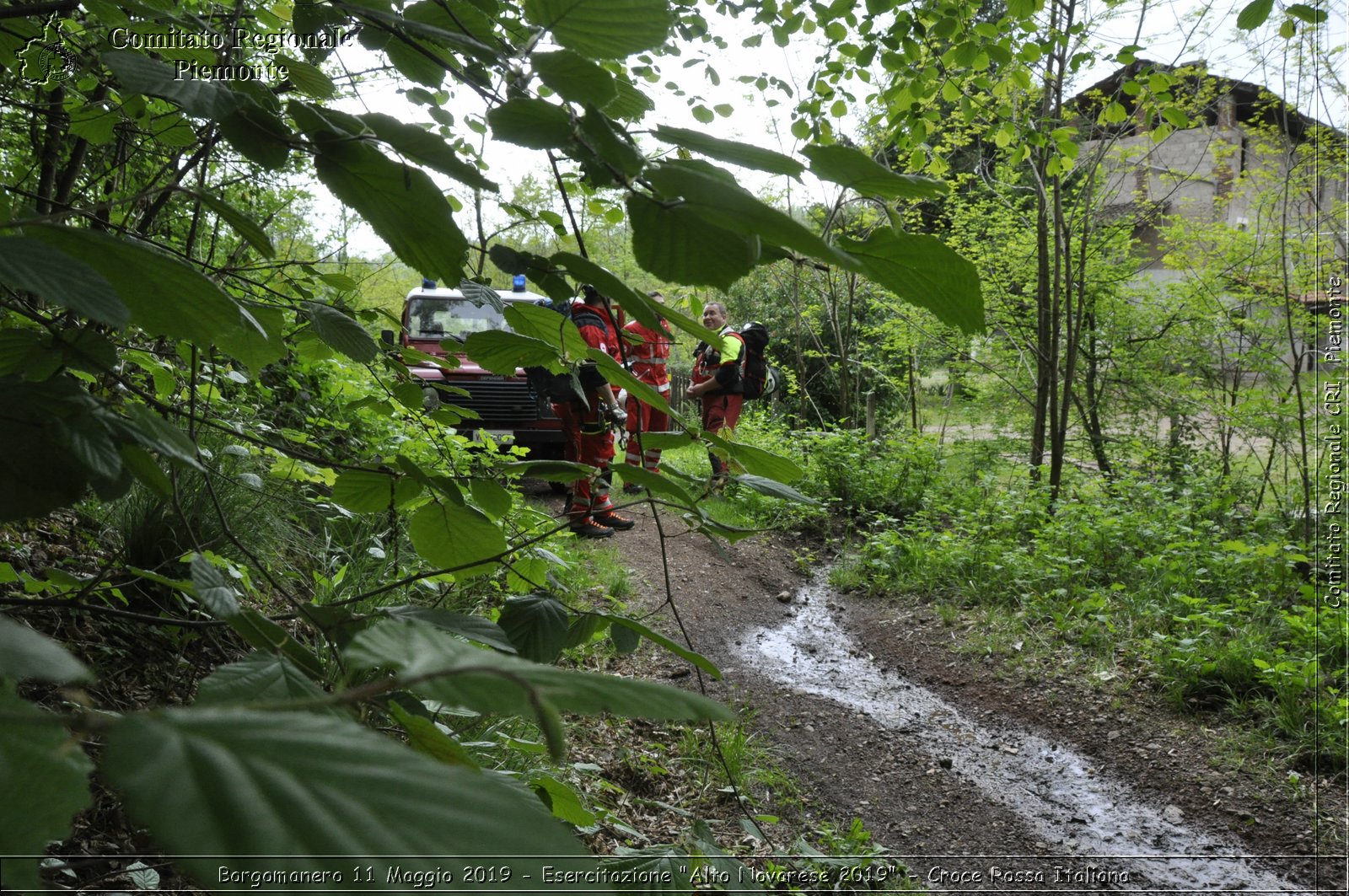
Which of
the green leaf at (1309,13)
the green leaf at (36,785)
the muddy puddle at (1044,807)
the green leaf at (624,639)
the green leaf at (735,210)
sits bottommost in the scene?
the muddy puddle at (1044,807)

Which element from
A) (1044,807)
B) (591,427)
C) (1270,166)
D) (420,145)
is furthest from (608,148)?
(1270,166)

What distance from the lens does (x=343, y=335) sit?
1072 mm

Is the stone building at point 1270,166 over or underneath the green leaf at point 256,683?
over

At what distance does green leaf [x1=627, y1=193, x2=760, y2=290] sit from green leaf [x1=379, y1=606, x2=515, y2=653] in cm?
33

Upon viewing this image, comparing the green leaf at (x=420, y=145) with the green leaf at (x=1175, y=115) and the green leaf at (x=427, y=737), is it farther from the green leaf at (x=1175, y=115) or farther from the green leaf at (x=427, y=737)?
the green leaf at (x=1175, y=115)

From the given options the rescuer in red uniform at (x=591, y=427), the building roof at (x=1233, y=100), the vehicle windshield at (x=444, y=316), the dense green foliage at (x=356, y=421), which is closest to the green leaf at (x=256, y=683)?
the dense green foliage at (x=356, y=421)

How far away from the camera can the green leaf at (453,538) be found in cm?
100

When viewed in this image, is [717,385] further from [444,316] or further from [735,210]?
[735,210]

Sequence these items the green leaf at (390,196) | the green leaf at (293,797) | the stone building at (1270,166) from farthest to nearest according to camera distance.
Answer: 1. the stone building at (1270,166)
2. the green leaf at (390,196)
3. the green leaf at (293,797)

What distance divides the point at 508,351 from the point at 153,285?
464 mm

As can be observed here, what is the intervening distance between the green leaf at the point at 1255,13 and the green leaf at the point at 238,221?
2134mm

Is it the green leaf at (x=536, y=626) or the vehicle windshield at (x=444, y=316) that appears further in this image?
the vehicle windshield at (x=444, y=316)

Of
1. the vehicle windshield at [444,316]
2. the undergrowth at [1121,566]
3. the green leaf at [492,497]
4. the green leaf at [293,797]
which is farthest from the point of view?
the vehicle windshield at [444,316]

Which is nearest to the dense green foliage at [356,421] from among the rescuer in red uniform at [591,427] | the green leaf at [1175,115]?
the green leaf at [1175,115]
